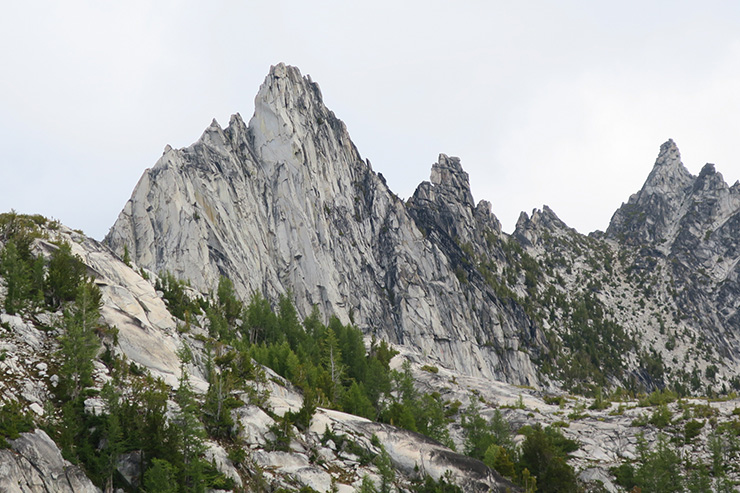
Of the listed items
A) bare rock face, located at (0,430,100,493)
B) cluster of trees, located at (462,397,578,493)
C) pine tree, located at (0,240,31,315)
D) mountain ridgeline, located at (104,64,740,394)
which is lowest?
bare rock face, located at (0,430,100,493)

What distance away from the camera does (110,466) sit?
29.3 m

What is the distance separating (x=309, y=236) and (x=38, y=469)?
110263 millimetres

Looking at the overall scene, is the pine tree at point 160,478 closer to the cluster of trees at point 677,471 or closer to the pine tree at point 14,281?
the pine tree at point 14,281

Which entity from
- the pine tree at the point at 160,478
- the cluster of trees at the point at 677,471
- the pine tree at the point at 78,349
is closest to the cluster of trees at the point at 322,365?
the pine tree at the point at 78,349

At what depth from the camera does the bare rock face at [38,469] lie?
991 inches

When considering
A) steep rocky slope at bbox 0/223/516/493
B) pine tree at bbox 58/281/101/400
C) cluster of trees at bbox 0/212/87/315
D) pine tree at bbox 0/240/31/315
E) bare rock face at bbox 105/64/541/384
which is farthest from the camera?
bare rock face at bbox 105/64/541/384

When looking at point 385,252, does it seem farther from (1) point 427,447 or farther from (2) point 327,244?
(1) point 427,447

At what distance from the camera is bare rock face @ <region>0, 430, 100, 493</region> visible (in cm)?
2517

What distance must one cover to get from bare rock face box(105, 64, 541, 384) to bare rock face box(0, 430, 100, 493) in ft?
268

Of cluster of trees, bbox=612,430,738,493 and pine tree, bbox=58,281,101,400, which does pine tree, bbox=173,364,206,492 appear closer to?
pine tree, bbox=58,281,101,400

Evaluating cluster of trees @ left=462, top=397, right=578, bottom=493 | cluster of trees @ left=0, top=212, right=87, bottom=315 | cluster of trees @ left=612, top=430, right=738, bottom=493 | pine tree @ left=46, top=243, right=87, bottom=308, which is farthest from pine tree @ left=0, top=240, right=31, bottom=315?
cluster of trees @ left=612, top=430, right=738, bottom=493

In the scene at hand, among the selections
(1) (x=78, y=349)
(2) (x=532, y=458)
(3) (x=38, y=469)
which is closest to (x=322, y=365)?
(2) (x=532, y=458)

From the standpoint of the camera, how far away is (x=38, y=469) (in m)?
26.6

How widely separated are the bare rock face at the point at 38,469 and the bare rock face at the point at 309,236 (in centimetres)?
8158
